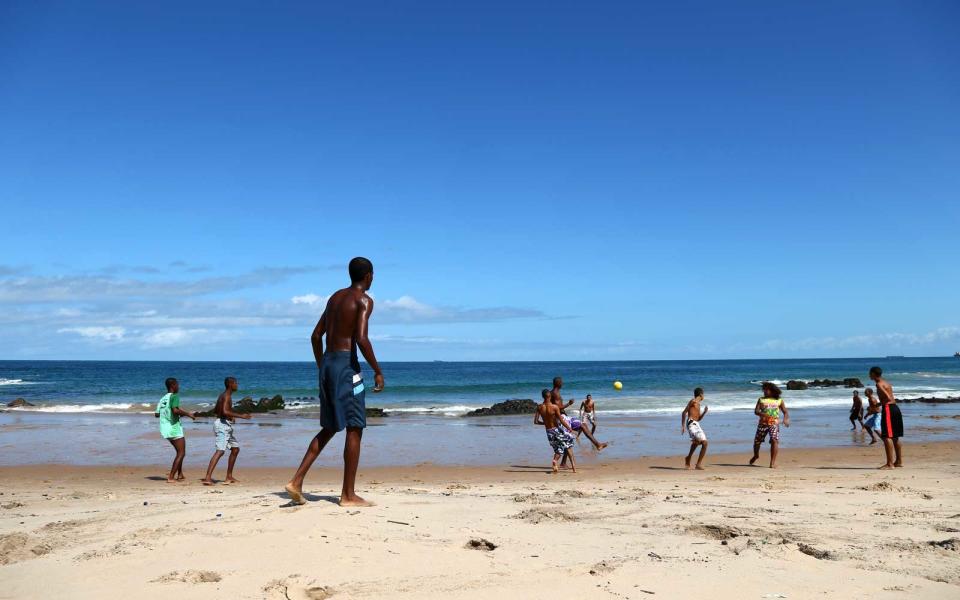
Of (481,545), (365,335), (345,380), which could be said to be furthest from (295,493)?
(481,545)

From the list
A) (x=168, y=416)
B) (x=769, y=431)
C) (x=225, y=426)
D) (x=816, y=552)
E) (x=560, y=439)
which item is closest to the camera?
(x=816, y=552)

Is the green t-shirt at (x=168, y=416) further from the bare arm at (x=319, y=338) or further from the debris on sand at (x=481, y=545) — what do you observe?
the debris on sand at (x=481, y=545)

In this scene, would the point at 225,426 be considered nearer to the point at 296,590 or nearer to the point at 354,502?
the point at 354,502

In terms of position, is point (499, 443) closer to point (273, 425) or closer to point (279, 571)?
point (273, 425)

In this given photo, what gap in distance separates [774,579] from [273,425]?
2127cm

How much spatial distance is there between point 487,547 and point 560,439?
25.9 ft

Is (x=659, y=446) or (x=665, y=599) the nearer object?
(x=665, y=599)

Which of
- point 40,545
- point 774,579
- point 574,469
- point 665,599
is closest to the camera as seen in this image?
point 665,599

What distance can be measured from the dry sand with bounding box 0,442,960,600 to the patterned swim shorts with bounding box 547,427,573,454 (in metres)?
5.14

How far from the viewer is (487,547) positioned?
4.62 metres

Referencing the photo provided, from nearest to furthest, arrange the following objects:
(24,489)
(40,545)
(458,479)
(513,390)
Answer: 1. (40,545)
2. (24,489)
3. (458,479)
4. (513,390)

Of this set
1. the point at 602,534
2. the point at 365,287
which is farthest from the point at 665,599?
the point at 365,287

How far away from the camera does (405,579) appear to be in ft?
13.2

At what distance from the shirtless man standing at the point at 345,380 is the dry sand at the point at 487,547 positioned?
298 mm
